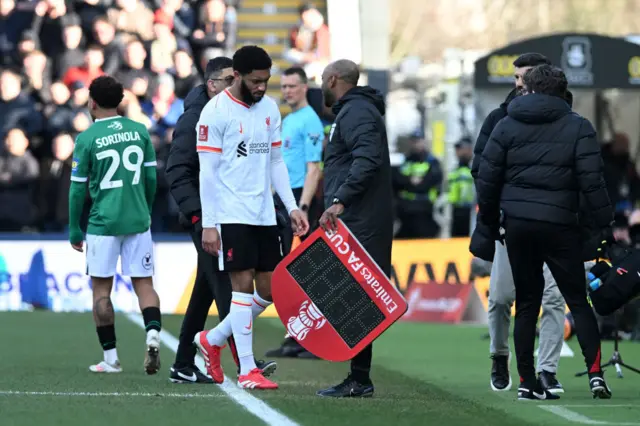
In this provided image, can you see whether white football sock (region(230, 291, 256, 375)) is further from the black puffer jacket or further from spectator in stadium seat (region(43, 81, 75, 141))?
spectator in stadium seat (region(43, 81, 75, 141))

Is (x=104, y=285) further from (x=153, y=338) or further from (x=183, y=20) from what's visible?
(x=183, y=20)

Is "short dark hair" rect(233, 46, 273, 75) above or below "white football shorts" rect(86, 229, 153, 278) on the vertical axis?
above

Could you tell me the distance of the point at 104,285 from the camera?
39.3 ft

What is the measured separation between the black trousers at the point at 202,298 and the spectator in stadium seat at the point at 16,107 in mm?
10452

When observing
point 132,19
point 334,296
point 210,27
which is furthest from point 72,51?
point 334,296

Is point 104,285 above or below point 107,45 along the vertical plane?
below

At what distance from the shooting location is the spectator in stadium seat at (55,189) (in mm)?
21359

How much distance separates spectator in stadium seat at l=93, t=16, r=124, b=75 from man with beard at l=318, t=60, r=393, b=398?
12.1m

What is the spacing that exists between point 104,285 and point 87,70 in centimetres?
1041

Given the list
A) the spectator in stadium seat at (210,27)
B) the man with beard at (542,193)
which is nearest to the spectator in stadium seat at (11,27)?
the spectator in stadium seat at (210,27)

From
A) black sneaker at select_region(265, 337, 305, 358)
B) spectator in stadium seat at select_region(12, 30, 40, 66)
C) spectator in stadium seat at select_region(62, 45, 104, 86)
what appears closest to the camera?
black sneaker at select_region(265, 337, 305, 358)

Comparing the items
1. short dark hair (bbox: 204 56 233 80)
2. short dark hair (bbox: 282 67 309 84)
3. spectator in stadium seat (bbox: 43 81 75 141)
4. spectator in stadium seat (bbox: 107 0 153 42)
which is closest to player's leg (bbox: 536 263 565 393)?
short dark hair (bbox: 204 56 233 80)

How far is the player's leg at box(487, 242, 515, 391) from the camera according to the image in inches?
437

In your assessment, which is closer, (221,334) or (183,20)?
(221,334)
